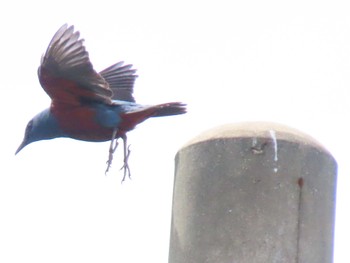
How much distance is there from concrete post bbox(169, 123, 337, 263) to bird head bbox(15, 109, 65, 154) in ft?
9.46

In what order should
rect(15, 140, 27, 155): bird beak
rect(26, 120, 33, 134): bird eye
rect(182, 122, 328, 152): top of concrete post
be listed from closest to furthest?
rect(182, 122, 328, 152): top of concrete post, rect(26, 120, 33, 134): bird eye, rect(15, 140, 27, 155): bird beak

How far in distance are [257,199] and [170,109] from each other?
2552 millimetres

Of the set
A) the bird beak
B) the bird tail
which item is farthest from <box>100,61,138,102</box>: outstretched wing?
the bird tail

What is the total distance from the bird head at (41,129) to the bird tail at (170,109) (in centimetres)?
88

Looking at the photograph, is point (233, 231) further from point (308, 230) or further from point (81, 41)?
point (81, 41)

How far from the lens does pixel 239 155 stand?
4.94m

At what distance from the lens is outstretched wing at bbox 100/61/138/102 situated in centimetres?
856

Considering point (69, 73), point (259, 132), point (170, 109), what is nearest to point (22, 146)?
point (69, 73)

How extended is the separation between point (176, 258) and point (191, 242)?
0.46 feet

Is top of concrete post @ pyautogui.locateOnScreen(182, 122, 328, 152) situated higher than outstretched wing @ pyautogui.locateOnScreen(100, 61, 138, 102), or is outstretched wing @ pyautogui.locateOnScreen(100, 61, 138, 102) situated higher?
outstretched wing @ pyautogui.locateOnScreen(100, 61, 138, 102)

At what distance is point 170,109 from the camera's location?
7.31m

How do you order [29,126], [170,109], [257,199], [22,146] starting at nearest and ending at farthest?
[257,199] → [170,109] → [29,126] → [22,146]

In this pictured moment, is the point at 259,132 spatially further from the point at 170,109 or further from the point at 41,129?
the point at 41,129

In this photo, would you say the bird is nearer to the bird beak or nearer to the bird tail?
the bird tail
